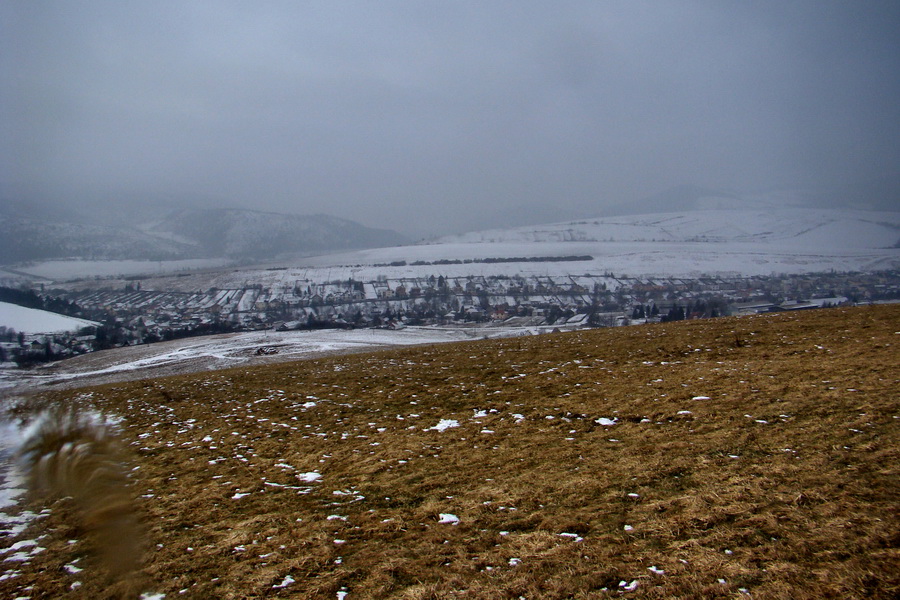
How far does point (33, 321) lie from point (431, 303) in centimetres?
7166

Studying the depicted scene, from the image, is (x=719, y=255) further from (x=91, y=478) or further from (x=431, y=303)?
(x=91, y=478)

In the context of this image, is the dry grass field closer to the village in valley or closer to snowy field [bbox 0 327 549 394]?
snowy field [bbox 0 327 549 394]

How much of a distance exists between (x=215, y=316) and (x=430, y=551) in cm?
10384

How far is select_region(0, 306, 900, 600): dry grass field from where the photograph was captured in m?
6.12

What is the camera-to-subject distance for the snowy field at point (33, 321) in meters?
70.6

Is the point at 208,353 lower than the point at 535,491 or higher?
lower

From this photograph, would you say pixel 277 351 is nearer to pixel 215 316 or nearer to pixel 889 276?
pixel 215 316

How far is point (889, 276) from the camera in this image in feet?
303

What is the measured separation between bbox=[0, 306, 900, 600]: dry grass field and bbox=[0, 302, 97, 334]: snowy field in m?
73.8

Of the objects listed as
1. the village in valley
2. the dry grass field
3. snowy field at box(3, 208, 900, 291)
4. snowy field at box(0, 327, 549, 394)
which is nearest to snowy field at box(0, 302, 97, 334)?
the village in valley

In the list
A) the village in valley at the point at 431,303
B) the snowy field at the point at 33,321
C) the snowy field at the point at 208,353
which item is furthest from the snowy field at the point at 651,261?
the snowy field at the point at 208,353

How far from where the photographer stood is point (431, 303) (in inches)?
4250

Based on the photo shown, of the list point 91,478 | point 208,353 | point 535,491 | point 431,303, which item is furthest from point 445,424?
point 431,303

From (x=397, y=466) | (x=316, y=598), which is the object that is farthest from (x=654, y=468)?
(x=316, y=598)
